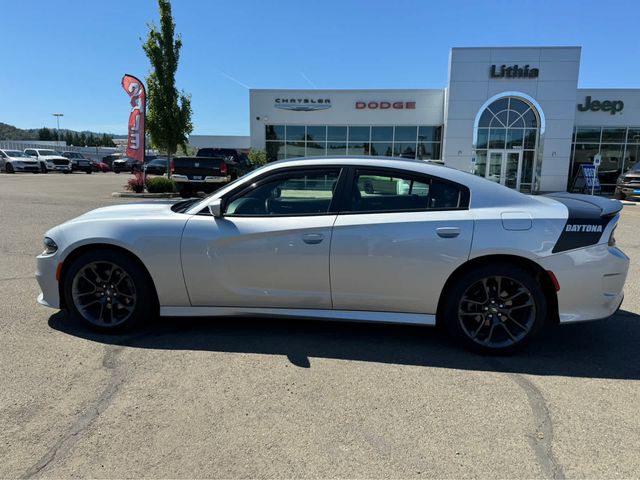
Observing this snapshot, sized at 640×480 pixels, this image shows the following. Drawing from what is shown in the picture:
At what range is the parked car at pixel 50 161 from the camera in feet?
116

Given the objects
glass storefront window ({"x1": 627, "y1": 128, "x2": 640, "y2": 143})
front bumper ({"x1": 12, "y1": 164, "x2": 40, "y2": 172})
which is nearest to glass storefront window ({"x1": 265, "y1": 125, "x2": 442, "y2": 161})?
glass storefront window ({"x1": 627, "y1": 128, "x2": 640, "y2": 143})

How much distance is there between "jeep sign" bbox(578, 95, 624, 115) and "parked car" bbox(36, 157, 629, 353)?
969 inches

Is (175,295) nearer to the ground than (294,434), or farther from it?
farther from it

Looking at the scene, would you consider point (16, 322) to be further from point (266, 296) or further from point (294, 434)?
point (294, 434)

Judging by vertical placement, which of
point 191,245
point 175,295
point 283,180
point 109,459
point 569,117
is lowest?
point 109,459

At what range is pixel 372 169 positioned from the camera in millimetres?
3805

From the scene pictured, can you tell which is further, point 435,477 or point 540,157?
point 540,157

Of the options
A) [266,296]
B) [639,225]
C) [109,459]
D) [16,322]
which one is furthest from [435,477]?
[639,225]

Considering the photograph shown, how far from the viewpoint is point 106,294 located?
3.97 meters

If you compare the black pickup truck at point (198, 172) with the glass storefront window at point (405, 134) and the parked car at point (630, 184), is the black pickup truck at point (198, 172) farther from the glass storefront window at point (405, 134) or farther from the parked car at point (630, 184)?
the parked car at point (630, 184)

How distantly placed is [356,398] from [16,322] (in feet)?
11.0

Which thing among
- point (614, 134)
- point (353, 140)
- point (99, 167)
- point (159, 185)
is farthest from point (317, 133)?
point (99, 167)

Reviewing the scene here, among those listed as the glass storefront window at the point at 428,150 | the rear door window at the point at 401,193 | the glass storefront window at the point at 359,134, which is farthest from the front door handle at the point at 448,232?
the glass storefront window at the point at 359,134

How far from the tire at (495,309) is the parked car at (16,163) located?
1515 inches
